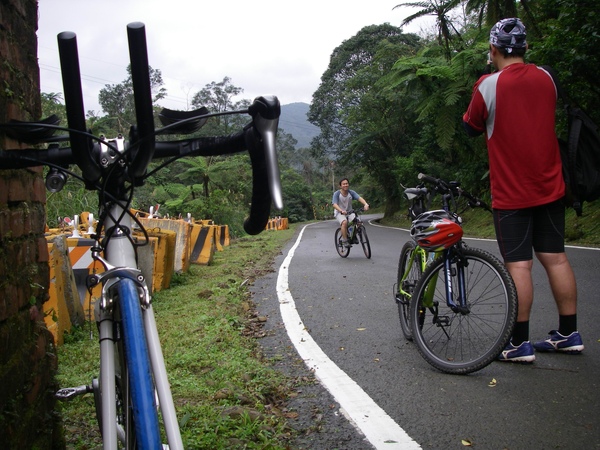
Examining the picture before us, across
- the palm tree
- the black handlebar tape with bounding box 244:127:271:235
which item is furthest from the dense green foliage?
the black handlebar tape with bounding box 244:127:271:235

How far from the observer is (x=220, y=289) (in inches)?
311

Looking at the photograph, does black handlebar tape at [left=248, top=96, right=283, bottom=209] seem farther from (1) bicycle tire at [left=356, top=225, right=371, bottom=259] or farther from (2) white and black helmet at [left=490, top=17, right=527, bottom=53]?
(1) bicycle tire at [left=356, top=225, right=371, bottom=259]

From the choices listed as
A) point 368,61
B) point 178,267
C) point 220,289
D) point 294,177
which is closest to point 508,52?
point 220,289

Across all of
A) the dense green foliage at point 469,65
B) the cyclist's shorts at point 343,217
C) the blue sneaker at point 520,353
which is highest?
the dense green foliage at point 469,65

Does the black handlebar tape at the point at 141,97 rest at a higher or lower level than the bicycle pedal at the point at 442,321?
higher

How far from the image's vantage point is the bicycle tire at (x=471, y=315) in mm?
3631

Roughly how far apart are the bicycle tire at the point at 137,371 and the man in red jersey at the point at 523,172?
2.91 meters

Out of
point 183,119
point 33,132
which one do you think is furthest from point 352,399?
point 33,132

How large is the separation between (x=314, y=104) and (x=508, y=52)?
5045cm

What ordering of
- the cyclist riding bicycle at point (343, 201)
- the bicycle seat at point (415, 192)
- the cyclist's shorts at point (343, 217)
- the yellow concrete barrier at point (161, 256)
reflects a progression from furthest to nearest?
the cyclist riding bicycle at point (343, 201), the cyclist's shorts at point (343, 217), the yellow concrete barrier at point (161, 256), the bicycle seat at point (415, 192)

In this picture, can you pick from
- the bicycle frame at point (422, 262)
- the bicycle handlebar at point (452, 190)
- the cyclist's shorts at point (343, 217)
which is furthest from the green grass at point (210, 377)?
the cyclist's shorts at point (343, 217)

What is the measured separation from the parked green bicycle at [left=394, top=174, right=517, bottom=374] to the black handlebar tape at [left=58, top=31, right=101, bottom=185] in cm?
270

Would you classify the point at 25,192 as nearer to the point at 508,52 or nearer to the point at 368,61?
the point at 508,52

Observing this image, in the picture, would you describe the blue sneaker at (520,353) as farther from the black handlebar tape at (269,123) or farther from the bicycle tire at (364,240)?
the bicycle tire at (364,240)
